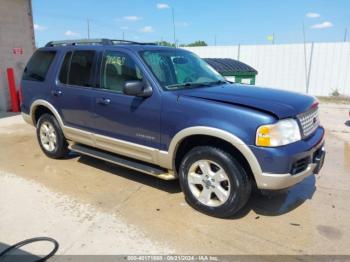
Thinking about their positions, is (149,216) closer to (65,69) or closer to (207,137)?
(207,137)

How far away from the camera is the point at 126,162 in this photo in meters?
4.44

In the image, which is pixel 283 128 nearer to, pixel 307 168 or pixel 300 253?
pixel 307 168

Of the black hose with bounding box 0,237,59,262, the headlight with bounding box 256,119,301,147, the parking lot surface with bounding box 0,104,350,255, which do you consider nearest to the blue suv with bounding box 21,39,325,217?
the headlight with bounding box 256,119,301,147

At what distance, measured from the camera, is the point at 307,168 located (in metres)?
3.52

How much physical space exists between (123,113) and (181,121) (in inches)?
35.9

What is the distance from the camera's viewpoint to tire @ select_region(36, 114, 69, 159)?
5.48m

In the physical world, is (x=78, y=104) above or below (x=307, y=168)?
above

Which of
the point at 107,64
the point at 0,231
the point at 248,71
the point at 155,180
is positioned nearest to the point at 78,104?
the point at 107,64

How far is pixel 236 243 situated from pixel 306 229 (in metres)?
0.81

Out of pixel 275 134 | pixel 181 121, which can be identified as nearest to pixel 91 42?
pixel 181 121

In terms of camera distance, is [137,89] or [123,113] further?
[123,113]

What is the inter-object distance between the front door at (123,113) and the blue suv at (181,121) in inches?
0.5

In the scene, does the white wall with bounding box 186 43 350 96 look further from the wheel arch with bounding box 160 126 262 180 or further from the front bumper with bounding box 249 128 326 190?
the wheel arch with bounding box 160 126 262 180

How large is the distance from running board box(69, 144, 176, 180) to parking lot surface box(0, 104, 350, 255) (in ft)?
1.10
